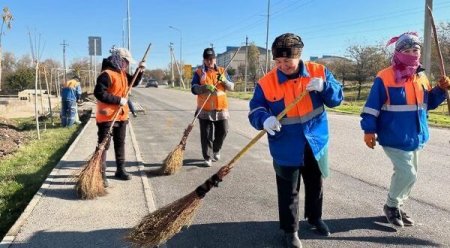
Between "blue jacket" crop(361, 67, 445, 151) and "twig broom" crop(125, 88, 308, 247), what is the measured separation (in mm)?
887

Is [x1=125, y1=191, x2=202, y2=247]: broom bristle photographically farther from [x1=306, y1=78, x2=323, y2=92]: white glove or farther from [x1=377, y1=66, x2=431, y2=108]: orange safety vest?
[x1=377, y1=66, x2=431, y2=108]: orange safety vest

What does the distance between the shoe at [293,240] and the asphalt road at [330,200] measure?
14 cm

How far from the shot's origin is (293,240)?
13.9 ft

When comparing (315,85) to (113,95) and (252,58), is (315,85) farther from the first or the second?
(252,58)

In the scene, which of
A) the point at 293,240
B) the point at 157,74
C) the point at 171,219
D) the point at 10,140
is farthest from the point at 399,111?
the point at 157,74

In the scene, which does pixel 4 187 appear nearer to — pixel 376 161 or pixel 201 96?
pixel 201 96

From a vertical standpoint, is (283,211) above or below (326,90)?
below

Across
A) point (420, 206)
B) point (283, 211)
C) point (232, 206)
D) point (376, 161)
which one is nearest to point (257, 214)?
point (232, 206)

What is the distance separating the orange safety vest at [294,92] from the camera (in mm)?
4191

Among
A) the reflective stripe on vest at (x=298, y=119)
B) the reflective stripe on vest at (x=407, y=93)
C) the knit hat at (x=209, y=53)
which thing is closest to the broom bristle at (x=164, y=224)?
the reflective stripe on vest at (x=298, y=119)

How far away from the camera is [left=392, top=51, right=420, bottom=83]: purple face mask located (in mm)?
4523

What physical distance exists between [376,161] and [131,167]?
13.8 ft

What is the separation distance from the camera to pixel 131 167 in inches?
310

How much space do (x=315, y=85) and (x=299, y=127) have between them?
0.42 metres
